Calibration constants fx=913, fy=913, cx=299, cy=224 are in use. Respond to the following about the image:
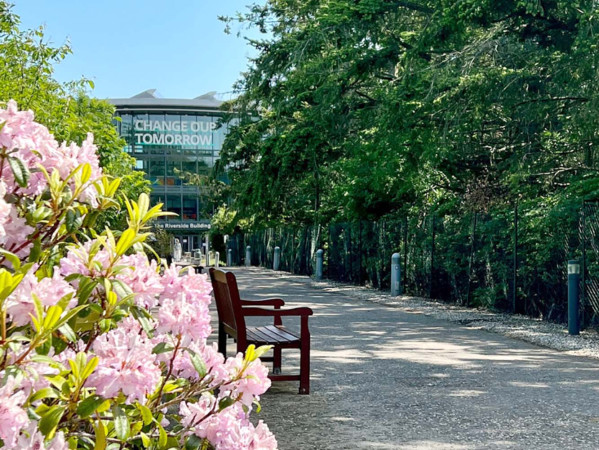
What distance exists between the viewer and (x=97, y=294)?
2832mm

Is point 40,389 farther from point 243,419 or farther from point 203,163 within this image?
point 203,163

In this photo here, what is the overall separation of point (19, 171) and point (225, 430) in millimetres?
1072

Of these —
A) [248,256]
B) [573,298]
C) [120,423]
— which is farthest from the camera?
[248,256]

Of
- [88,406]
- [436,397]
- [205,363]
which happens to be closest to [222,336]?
[436,397]

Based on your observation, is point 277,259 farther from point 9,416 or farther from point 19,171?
point 9,416

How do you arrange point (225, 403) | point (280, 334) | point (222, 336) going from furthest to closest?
point (222, 336), point (280, 334), point (225, 403)

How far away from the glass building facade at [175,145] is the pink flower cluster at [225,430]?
9092 centimetres

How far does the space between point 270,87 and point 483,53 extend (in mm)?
11636

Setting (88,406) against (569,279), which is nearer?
(88,406)

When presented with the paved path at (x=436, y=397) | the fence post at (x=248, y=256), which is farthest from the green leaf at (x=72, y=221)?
the fence post at (x=248, y=256)

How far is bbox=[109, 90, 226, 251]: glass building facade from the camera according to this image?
308ft

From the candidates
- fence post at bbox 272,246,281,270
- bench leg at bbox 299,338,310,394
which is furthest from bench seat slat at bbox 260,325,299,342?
fence post at bbox 272,246,281,270

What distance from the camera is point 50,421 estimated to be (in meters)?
2.43

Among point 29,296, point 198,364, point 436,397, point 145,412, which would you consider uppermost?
point 29,296
